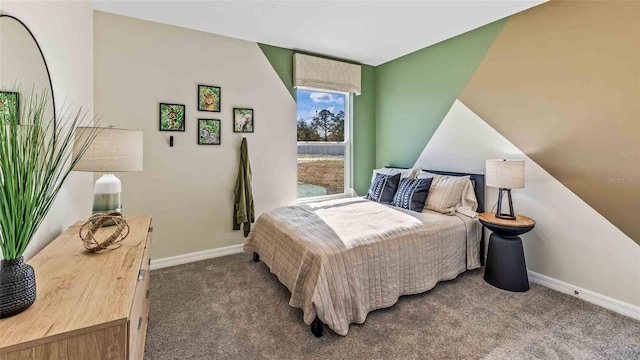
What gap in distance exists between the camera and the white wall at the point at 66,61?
4.79 feet

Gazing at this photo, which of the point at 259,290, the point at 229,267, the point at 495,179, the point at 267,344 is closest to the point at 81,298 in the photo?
the point at 267,344

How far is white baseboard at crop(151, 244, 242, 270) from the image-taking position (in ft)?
9.95

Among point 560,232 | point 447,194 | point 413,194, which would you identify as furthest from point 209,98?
point 560,232

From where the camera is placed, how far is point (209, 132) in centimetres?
325

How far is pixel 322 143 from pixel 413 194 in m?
1.61

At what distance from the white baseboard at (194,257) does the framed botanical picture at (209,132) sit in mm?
1271

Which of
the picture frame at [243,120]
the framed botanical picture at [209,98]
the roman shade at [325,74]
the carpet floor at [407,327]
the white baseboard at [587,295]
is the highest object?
the roman shade at [325,74]

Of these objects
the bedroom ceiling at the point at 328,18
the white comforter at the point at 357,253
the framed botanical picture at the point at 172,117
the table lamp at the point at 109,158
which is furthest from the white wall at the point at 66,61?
the white comforter at the point at 357,253

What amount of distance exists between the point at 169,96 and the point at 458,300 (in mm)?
3429

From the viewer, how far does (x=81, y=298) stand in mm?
997

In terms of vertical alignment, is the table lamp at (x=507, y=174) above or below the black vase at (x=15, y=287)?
above

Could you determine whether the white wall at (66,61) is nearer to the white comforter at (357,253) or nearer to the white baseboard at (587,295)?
the white comforter at (357,253)

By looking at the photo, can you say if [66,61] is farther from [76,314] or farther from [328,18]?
[328,18]

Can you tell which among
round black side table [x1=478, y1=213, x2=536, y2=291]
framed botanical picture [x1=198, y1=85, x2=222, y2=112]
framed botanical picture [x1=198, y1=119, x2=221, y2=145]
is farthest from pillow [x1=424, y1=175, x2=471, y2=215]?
framed botanical picture [x1=198, y1=85, x2=222, y2=112]
